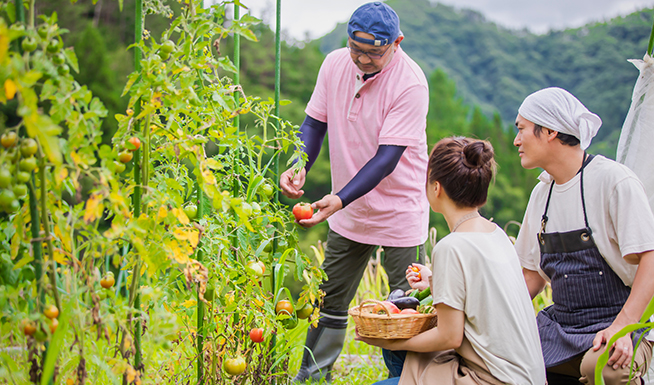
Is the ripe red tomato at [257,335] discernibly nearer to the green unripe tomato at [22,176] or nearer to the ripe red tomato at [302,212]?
the ripe red tomato at [302,212]

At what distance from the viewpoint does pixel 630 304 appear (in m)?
1.49

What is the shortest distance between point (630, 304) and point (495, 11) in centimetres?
5308

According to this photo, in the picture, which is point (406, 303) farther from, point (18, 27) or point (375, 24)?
point (18, 27)

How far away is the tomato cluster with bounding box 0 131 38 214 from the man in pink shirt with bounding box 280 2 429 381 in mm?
999

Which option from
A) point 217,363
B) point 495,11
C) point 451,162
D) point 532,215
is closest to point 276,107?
point 451,162

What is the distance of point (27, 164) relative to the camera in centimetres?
96

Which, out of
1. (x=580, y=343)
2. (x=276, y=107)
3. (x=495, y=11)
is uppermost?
(x=495, y=11)

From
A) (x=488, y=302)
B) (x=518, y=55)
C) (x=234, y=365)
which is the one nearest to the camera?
(x=488, y=302)

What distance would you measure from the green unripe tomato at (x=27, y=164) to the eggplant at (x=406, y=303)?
115 cm

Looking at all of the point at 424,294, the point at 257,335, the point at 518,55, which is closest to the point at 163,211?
the point at 257,335

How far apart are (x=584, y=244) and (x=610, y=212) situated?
5.2 inches

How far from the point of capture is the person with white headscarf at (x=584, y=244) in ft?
4.91

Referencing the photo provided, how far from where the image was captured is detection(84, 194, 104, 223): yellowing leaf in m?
0.97

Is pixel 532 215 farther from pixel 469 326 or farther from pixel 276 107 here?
pixel 276 107
